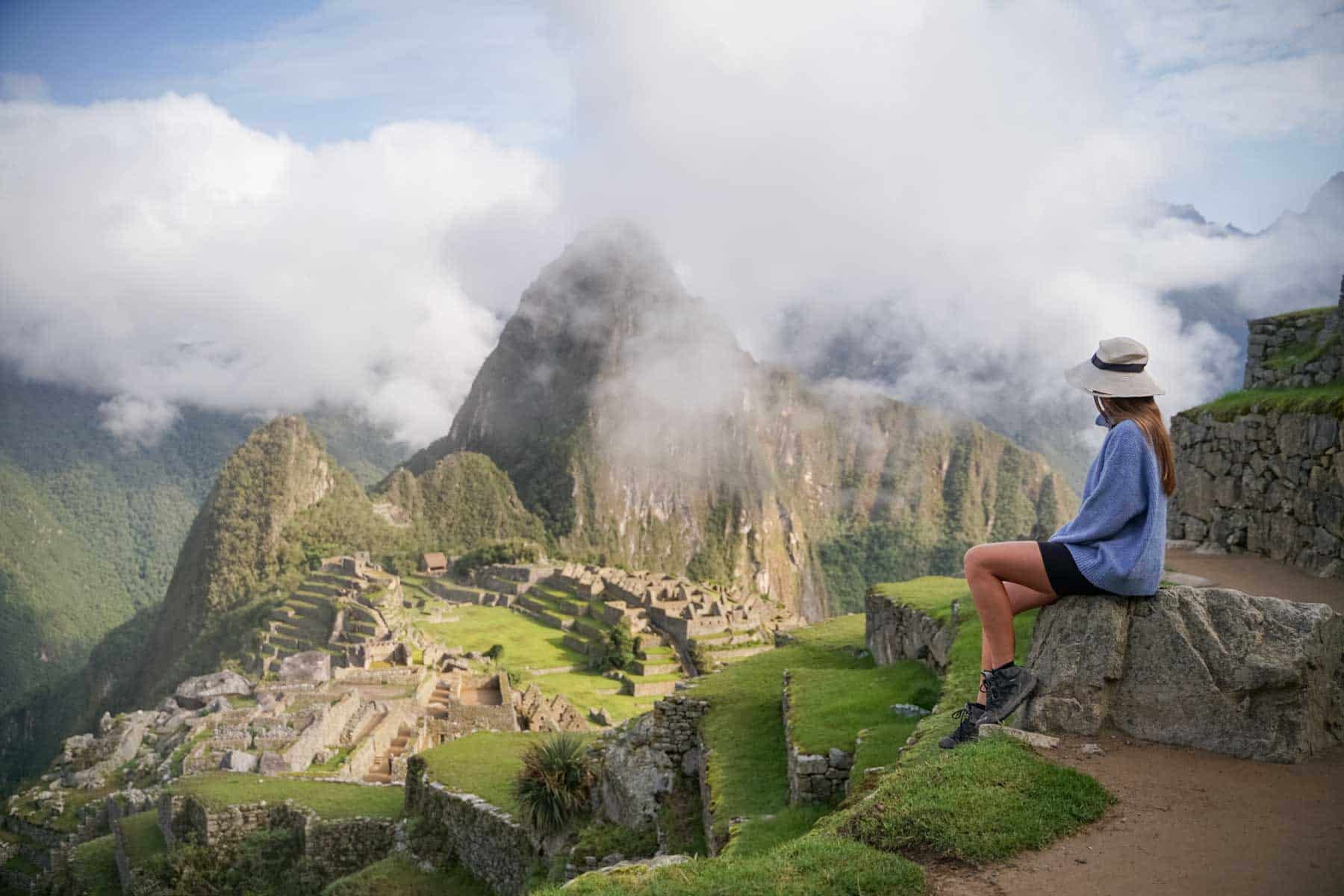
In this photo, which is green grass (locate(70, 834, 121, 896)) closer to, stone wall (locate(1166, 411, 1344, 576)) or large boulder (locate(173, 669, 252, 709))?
large boulder (locate(173, 669, 252, 709))

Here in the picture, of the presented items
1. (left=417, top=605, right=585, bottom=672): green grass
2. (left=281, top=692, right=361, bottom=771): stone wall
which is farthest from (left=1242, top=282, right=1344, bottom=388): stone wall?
(left=417, top=605, right=585, bottom=672): green grass

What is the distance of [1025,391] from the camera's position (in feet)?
514

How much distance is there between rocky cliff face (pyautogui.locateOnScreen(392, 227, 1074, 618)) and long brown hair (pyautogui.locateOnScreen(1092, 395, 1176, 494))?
112 metres

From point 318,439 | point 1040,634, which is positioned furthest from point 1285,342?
point 318,439

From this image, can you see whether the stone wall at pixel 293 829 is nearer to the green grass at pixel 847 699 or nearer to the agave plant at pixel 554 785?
the agave plant at pixel 554 785

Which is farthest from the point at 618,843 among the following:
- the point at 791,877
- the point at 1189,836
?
the point at 1189,836

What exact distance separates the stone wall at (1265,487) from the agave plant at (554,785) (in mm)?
7079

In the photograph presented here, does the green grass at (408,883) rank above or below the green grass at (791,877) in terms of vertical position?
below

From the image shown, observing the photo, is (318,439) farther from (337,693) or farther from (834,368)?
(834,368)

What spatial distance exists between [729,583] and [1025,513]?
56.2 metres

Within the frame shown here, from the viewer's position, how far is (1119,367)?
502cm

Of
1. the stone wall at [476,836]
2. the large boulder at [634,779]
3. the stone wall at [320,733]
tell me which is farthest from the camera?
the stone wall at [320,733]

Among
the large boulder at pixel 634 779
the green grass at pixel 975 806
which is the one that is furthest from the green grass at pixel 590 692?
the green grass at pixel 975 806

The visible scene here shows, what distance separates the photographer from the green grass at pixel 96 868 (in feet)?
49.8
